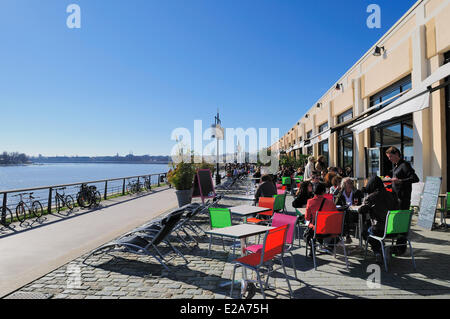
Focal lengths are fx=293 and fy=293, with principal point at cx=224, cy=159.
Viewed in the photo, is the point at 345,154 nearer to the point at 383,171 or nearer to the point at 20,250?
the point at 383,171

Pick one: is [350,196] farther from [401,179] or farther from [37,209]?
[37,209]

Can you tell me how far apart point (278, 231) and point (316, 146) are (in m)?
21.3

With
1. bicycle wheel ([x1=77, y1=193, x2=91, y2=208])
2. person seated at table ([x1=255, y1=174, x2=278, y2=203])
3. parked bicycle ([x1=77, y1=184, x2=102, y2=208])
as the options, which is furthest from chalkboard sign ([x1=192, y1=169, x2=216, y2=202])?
bicycle wheel ([x1=77, y1=193, x2=91, y2=208])

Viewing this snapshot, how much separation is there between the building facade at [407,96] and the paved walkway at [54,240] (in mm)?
6863

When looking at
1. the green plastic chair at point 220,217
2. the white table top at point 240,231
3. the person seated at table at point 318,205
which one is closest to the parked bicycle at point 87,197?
the green plastic chair at point 220,217

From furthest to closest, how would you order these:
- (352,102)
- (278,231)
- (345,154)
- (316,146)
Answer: (316,146)
(345,154)
(352,102)
(278,231)

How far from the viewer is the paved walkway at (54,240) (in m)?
4.50

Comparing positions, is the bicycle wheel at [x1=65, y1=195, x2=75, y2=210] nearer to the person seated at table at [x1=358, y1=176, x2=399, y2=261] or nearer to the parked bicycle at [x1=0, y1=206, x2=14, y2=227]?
the parked bicycle at [x1=0, y1=206, x2=14, y2=227]

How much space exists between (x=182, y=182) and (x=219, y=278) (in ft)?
20.5

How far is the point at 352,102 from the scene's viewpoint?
1452 centimetres

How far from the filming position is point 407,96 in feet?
19.6

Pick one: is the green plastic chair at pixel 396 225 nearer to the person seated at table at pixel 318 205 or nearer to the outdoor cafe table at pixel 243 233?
the person seated at table at pixel 318 205

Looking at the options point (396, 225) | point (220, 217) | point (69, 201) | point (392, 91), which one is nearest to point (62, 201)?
point (69, 201)
